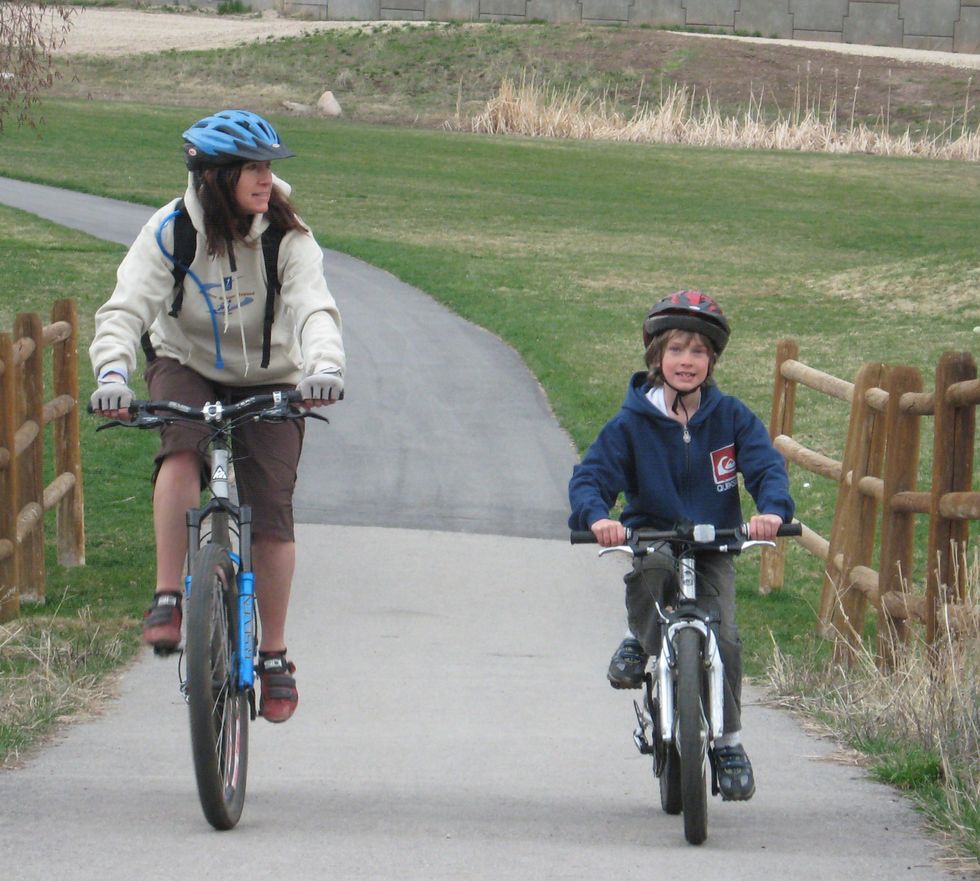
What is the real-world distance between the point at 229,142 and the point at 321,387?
2.68ft

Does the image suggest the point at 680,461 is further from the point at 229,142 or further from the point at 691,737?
the point at 229,142

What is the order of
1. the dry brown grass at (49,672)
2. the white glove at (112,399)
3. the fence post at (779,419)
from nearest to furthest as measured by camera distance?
the white glove at (112,399), the dry brown grass at (49,672), the fence post at (779,419)

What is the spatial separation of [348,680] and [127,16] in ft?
204

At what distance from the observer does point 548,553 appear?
35.9 ft

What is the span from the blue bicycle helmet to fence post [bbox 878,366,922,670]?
373cm

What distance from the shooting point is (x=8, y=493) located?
877 centimetres

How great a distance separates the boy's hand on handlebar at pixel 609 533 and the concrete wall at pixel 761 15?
6368 cm

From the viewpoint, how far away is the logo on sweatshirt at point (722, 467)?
5309 millimetres

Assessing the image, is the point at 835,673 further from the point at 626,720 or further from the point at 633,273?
the point at 633,273

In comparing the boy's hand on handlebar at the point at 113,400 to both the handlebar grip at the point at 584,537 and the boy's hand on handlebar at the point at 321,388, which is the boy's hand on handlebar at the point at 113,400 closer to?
the boy's hand on handlebar at the point at 321,388

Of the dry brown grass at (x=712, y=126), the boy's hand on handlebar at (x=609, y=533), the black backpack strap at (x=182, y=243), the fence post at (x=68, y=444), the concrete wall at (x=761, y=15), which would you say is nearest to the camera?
the boy's hand on handlebar at (x=609, y=533)

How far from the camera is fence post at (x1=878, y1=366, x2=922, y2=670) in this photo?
26.8 feet

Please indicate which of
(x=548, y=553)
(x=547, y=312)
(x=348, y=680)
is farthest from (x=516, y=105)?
(x=348, y=680)

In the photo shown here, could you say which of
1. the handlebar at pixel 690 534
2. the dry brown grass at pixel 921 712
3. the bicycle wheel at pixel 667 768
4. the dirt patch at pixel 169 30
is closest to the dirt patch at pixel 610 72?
the dirt patch at pixel 169 30
